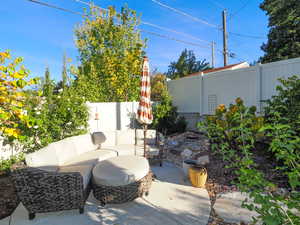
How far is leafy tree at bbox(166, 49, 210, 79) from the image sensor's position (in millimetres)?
21938

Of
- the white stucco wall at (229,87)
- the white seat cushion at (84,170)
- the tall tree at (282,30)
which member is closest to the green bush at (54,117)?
the white seat cushion at (84,170)

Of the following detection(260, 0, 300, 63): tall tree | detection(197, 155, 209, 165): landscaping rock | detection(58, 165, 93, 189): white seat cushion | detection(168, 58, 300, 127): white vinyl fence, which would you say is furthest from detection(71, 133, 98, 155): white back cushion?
detection(260, 0, 300, 63): tall tree

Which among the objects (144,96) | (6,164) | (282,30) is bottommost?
(6,164)

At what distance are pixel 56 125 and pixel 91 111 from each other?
1.64 meters

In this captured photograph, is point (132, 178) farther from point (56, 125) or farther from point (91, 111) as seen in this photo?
point (91, 111)

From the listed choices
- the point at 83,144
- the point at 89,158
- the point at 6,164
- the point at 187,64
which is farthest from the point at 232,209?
the point at 187,64

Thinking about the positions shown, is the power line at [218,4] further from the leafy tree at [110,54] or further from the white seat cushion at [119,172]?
the white seat cushion at [119,172]

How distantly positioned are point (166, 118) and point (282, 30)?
9.04 m

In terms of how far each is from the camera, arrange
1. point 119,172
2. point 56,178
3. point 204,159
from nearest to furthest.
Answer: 1. point 56,178
2. point 119,172
3. point 204,159

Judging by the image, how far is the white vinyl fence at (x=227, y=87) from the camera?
5148mm

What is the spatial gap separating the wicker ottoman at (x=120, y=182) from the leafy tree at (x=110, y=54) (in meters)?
4.97

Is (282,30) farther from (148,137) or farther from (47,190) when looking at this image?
(47,190)

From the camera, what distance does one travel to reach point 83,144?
155 inches

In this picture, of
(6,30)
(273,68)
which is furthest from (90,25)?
(273,68)
